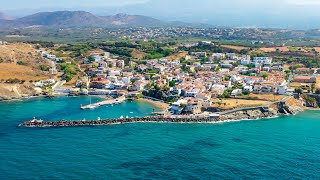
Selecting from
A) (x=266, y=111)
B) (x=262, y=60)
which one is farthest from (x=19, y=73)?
(x=262, y=60)

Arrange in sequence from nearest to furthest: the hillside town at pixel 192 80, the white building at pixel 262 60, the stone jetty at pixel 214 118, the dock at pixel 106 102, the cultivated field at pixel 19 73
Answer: the stone jetty at pixel 214 118 < the dock at pixel 106 102 < the hillside town at pixel 192 80 < the cultivated field at pixel 19 73 < the white building at pixel 262 60

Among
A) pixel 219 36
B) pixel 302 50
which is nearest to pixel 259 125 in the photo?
pixel 302 50

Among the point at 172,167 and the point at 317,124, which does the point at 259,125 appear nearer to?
the point at 317,124

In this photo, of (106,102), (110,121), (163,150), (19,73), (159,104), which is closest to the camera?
(163,150)

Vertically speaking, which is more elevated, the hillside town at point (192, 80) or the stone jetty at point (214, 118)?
the hillside town at point (192, 80)

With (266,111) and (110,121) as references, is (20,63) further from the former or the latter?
(266,111)

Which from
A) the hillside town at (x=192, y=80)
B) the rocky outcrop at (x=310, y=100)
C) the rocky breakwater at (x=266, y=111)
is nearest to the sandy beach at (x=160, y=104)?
the hillside town at (x=192, y=80)

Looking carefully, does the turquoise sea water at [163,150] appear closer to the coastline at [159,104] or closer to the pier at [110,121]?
the pier at [110,121]

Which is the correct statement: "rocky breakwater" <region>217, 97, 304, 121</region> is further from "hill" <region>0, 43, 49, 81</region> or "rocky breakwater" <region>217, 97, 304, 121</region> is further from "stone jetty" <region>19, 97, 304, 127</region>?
"hill" <region>0, 43, 49, 81</region>

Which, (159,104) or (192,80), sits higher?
(192,80)
